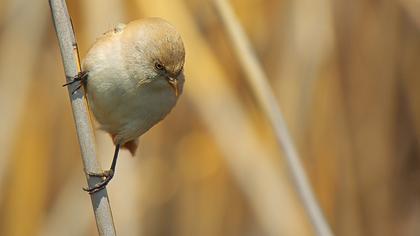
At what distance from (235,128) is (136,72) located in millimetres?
686

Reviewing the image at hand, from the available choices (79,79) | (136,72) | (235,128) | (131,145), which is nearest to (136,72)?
(136,72)

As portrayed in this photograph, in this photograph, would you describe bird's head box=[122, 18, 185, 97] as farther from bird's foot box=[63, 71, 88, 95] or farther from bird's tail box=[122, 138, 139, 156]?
bird's tail box=[122, 138, 139, 156]

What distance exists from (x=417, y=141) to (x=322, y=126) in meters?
0.41

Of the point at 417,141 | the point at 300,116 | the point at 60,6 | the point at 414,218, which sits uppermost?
the point at 60,6

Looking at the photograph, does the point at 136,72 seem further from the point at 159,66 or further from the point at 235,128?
the point at 235,128

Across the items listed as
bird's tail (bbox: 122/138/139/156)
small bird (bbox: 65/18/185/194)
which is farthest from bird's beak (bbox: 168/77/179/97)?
bird's tail (bbox: 122/138/139/156)

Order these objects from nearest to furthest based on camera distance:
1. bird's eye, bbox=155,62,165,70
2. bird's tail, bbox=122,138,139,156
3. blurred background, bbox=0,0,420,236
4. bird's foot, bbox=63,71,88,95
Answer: bird's foot, bbox=63,71,88,95 → bird's eye, bbox=155,62,165,70 → bird's tail, bbox=122,138,139,156 → blurred background, bbox=0,0,420,236

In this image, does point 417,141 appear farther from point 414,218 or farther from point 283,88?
point 283,88

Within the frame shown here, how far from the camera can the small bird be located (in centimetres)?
144

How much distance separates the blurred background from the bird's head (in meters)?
0.44

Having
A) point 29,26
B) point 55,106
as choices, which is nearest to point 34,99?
point 55,106

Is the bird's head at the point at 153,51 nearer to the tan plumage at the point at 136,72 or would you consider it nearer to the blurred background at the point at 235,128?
the tan plumage at the point at 136,72

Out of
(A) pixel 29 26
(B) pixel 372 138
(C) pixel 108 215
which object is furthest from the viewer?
(B) pixel 372 138

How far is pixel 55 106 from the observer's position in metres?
2.25
